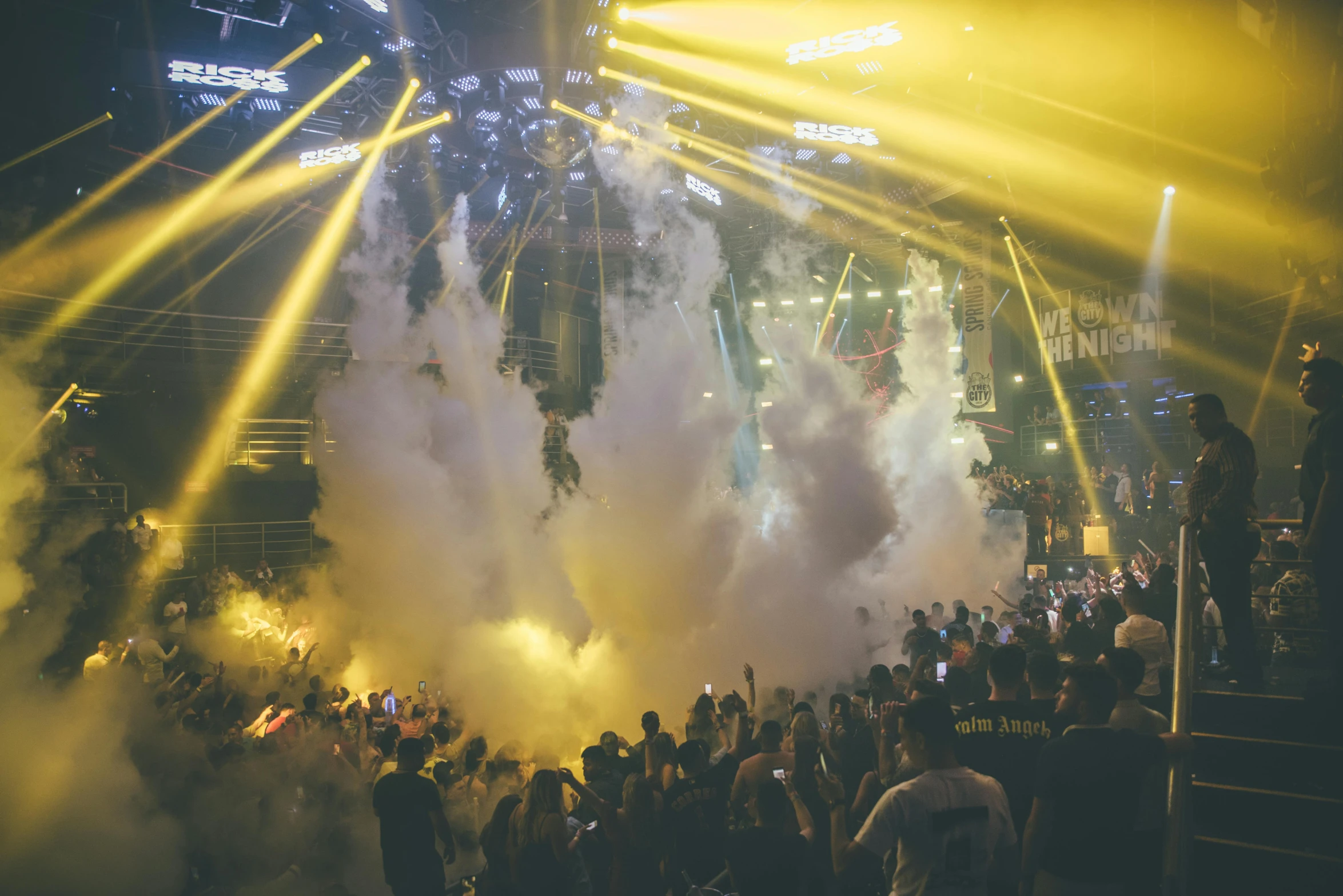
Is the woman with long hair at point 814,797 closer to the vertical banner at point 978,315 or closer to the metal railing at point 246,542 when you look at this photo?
the metal railing at point 246,542

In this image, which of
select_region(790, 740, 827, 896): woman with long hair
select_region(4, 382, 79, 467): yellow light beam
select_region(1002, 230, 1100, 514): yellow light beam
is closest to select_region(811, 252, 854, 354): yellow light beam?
select_region(1002, 230, 1100, 514): yellow light beam

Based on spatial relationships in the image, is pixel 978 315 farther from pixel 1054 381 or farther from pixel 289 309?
pixel 289 309

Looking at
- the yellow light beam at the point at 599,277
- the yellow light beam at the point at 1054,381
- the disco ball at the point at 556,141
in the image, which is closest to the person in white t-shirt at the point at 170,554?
the disco ball at the point at 556,141

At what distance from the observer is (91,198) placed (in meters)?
15.7

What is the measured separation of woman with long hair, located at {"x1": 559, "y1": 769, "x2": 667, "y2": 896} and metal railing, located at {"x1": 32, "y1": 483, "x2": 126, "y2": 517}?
1360 cm

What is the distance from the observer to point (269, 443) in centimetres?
1814

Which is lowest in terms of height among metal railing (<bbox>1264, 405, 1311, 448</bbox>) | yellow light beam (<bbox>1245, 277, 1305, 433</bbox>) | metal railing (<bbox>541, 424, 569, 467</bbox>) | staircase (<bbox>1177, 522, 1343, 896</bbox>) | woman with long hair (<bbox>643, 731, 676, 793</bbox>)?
woman with long hair (<bbox>643, 731, 676, 793</bbox>)

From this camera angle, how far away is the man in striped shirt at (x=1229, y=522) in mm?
4445

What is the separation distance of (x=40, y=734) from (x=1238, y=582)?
360 inches

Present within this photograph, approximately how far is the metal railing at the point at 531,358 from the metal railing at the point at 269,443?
564cm

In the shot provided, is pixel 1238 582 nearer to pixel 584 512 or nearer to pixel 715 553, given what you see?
pixel 715 553

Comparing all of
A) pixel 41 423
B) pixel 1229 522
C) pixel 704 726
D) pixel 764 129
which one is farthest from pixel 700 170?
pixel 1229 522

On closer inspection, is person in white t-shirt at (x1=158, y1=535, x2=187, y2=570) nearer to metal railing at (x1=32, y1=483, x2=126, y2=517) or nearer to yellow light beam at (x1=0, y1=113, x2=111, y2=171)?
metal railing at (x1=32, y1=483, x2=126, y2=517)

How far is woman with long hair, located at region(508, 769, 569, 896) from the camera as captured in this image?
3.94 meters
